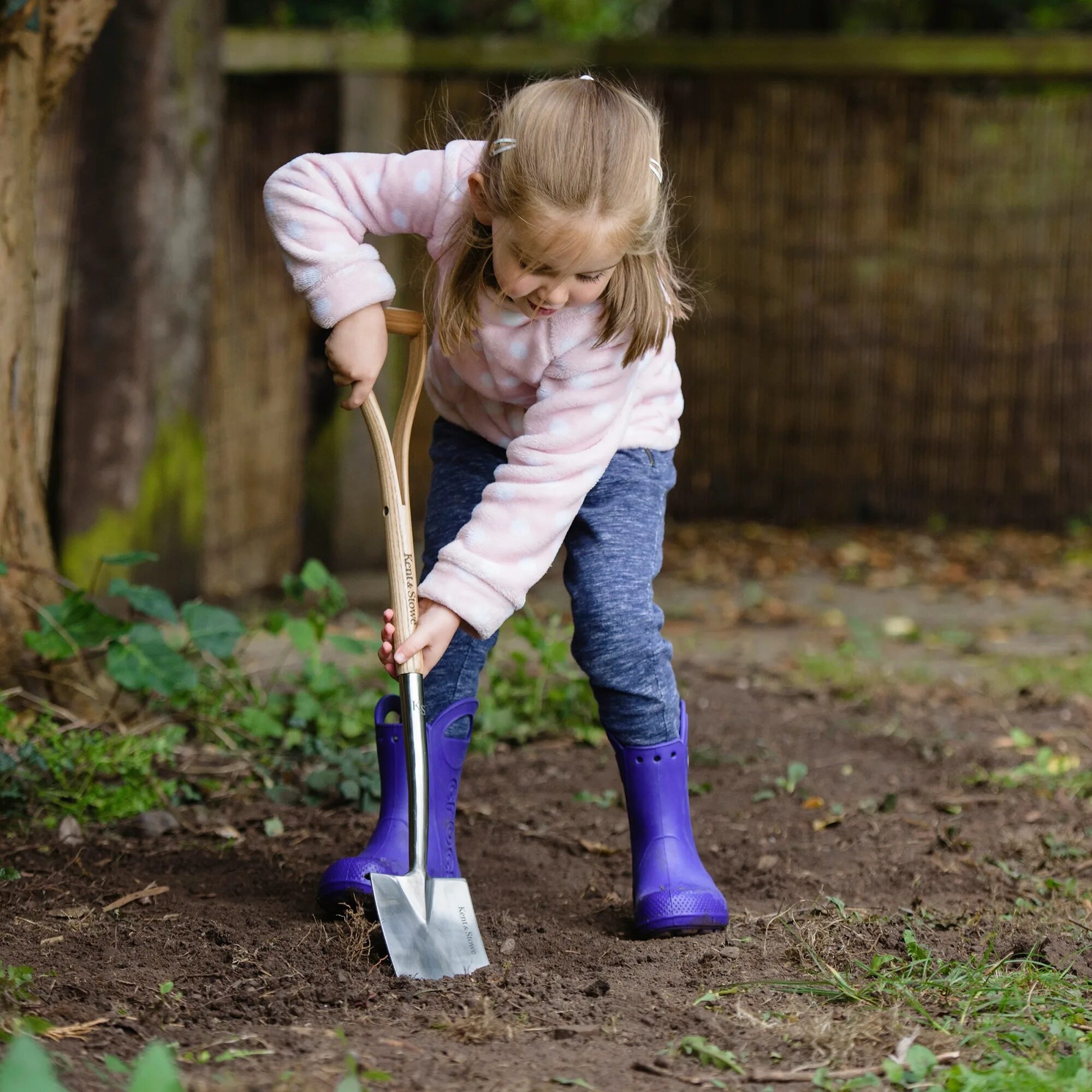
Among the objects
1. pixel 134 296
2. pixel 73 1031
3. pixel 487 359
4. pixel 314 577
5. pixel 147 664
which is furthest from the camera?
pixel 134 296

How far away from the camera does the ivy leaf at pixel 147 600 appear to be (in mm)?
2928

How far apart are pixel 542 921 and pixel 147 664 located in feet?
3.47

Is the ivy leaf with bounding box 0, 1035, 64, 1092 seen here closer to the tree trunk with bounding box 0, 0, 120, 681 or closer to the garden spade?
the garden spade

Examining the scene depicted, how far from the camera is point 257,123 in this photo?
16.3 feet

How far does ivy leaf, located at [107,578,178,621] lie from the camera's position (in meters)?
2.93

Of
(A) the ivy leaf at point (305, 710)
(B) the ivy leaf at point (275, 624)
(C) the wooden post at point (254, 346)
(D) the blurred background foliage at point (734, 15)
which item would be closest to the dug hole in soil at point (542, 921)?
(A) the ivy leaf at point (305, 710)

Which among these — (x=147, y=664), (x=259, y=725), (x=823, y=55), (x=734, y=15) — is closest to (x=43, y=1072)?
(x=147, y=664)

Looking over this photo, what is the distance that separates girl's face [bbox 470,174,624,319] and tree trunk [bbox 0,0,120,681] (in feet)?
4.17

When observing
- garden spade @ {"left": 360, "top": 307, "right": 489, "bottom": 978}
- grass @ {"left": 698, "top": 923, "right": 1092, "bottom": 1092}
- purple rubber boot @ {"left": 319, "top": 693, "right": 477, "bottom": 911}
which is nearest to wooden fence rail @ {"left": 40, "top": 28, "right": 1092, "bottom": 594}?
purple rubber boot @ {"left": 319, "top": 693, "right": 477, "bottom": 911}

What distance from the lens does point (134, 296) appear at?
404cm

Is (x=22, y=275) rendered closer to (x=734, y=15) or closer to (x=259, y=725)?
(x=259, y=725)

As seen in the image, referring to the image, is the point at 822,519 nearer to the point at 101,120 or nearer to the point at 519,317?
the point at 101,120

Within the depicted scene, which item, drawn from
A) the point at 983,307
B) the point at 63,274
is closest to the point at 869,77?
the point at 983,307

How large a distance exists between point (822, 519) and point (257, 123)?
117 inches
